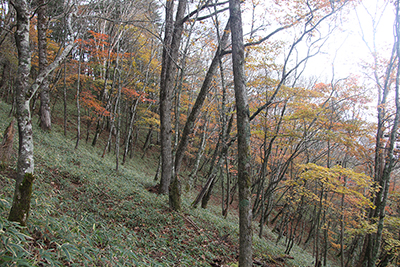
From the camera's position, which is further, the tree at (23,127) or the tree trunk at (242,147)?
the tree trunk at (242,147)

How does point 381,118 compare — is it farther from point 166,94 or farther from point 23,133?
point 23,133

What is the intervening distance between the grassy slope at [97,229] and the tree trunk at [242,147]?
124 centimetres

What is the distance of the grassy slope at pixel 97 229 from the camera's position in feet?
8.05

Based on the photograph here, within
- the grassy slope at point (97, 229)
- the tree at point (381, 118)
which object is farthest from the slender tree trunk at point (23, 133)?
the tree at point (381, 118)

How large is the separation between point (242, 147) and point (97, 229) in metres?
2.89

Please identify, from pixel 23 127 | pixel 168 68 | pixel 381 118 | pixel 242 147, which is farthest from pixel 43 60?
pixel 381 118

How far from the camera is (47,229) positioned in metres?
2.85

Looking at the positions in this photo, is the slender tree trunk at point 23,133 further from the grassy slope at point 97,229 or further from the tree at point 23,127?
the grassy slope at point 97,229

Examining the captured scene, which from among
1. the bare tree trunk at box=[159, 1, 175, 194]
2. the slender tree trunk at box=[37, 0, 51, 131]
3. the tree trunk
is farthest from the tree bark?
the slender tree trunk at box=[37, 0, 51, 131]

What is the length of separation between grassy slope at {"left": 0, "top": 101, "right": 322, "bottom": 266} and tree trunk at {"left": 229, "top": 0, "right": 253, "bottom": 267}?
1.24 metres

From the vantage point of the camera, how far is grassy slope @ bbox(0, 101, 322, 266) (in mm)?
2453

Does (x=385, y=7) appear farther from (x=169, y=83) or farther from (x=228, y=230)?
(x=228, y=230)

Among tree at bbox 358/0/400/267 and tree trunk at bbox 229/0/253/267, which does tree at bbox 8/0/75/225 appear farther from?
tree at bbox 358/0/400/267

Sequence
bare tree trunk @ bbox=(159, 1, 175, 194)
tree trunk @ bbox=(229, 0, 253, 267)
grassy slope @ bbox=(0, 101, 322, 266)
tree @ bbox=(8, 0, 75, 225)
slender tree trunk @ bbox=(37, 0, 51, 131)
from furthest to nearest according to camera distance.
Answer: slender tree trunk @ bbox=(37, 0, 51, 131) < bare tree trunk @ bbox=(159, 1, 175, 194) < tree trunk @ bbox=(229, 0, 253, 267) < tree @ bbox=(8, 0, 75, 225) < grassy slope @ bbox=(0, 101, 322, 266)
